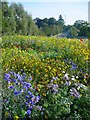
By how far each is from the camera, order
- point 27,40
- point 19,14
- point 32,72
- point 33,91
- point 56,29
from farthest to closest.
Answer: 1. point 56,29
2. point 19,14
3. point 27,40
4. point 32,72
5. point 33,91

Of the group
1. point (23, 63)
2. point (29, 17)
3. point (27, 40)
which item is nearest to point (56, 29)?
point (29, 17)

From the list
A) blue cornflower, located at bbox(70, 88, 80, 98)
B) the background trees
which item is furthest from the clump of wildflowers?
the background trees

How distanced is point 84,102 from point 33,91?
780 mm

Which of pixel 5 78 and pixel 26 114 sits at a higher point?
pixel 5 78

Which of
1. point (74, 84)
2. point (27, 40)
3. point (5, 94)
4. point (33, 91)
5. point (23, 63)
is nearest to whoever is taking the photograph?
point (5, 94)

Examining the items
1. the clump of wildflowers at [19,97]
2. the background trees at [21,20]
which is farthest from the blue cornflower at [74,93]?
the background trees at [21,20]

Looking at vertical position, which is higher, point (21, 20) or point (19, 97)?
point (21, 20)

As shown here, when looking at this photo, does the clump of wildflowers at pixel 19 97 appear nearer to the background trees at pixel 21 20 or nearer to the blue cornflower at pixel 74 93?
the blue cornflower at pixel 74 93

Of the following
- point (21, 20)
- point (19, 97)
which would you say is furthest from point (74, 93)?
point (21, 20)

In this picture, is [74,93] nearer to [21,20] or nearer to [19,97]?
[19,97]

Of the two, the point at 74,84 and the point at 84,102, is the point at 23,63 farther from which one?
the point at 84,102

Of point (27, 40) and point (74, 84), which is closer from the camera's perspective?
point (74, 84)

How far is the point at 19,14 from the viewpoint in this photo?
98.5 ft

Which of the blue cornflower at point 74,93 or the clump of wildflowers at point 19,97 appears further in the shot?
the blue cornflower at point 74,93
